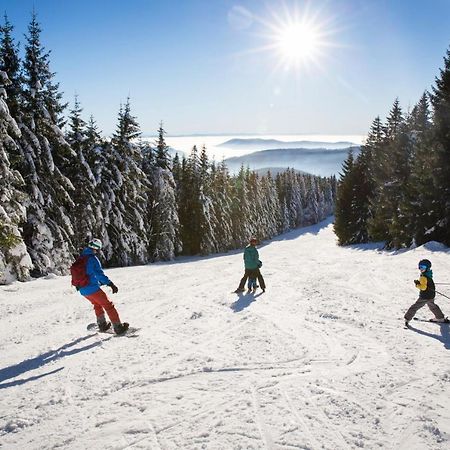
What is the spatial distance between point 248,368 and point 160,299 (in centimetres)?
605

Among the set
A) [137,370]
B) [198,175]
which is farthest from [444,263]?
[198,175]

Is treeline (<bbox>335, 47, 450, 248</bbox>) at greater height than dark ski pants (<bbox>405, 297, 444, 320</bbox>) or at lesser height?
greater

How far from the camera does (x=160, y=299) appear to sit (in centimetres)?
1150

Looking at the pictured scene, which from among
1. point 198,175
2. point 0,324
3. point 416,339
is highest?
point 198,175

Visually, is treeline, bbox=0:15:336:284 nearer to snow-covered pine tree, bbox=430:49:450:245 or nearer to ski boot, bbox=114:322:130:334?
ski boot, bbox=114:322:130:334

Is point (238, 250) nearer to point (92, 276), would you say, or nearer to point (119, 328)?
point (119, 328)

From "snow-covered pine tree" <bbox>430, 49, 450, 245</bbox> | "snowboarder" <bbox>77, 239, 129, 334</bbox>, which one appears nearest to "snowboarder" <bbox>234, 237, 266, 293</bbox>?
"snowboarder" <bbox>77, 239, 129, 334</bbox>

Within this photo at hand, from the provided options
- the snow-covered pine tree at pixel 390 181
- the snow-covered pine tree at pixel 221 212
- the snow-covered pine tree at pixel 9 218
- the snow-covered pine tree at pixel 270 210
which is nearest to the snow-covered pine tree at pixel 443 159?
the snow-covered pine tree at pixel 390 181

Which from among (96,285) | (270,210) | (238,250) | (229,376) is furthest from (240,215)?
(229,376)

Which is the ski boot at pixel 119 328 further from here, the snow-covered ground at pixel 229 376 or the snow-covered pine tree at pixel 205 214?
the snow-covered pine tree at pixel 205 214

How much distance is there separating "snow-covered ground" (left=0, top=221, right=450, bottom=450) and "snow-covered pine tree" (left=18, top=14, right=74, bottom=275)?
327 inches

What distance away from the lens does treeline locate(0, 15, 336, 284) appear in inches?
A: 610

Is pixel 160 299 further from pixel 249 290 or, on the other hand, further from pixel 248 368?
pixel 248 368

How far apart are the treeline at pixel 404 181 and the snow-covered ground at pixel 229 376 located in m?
13.0
